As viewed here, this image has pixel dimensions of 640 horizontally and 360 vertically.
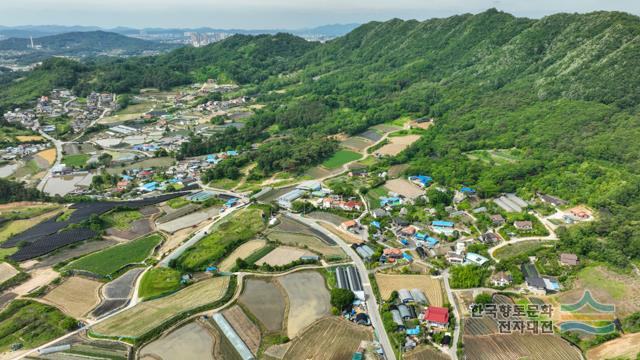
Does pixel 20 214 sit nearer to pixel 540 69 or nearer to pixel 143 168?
pixel 143 168

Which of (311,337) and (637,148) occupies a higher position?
(637,148)

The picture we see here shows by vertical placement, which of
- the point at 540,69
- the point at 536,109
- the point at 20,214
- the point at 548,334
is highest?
the point at 540,69

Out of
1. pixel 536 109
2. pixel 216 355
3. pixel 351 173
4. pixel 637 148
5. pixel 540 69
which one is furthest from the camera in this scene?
pixel 540 69

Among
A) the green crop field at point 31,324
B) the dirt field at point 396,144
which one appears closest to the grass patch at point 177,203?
the green crop field at point 31,324

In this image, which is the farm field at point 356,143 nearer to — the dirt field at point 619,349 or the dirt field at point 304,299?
the dirt field at point 304,299

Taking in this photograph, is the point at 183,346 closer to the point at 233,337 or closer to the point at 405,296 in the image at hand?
the point at 233,337

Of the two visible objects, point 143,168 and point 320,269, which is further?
point 143,168

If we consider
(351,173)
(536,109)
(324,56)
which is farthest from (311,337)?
(324,56)

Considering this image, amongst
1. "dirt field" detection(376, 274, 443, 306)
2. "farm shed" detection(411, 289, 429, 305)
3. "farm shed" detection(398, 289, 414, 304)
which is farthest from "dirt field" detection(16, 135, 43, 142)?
"farm shed" detection(411, 289, 429, 305)
